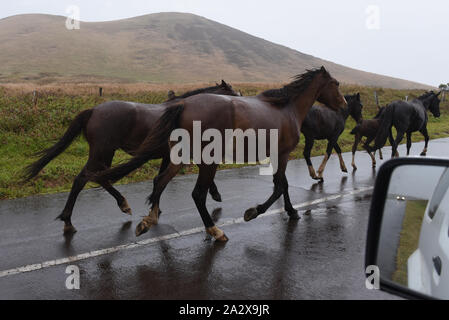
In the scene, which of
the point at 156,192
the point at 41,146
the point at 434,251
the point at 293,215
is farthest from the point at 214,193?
the point at 41,146

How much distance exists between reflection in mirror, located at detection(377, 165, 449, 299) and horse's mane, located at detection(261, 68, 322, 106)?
3832mm

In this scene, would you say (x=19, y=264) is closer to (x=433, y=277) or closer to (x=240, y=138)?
(x=240, y=138)

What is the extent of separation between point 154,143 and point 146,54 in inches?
3721

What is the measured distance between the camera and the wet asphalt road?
11.3 ft

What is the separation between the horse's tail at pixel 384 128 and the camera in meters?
10.1

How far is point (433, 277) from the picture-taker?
1.59 meters

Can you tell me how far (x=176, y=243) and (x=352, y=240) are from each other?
2257 millimetres

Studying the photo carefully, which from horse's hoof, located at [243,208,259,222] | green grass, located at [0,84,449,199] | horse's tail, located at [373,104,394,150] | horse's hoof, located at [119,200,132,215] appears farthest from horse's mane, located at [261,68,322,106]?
horse's tail, located at [373,104,394,150]

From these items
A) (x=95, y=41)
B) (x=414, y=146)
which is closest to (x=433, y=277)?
(x=414, y=146)

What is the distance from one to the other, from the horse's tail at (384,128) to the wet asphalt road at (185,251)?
11.6 ft

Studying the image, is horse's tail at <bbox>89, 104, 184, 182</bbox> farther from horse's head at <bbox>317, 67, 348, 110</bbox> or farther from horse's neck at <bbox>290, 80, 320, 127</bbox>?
horse's head at <bbox>317, 67, 348, 110</bbox>

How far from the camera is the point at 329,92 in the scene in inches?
257

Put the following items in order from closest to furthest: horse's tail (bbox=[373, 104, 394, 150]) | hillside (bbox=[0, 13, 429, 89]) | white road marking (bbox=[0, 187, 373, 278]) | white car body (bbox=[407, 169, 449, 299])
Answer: white car body (bbox=[407, 169, 449, 299]), white road marking (bbox=[0, 187, 373, 278]), horse's tail (bbox=[373, 104, 394, 150]), hillside (bbox=[0, 13, 429, 89])

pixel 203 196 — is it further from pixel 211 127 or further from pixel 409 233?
pixel 409 233
